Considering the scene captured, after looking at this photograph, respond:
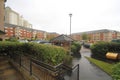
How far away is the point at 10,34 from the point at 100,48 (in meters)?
67.7

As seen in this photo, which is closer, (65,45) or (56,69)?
(56,69)

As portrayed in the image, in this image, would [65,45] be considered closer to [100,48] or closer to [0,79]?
[100,48]

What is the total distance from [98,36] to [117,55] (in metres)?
88.7

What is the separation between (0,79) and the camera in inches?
270

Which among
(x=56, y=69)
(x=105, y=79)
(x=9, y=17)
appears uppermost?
(x=9, y=17)

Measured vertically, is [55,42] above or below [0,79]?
above

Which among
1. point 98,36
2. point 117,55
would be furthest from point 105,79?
point 98,36

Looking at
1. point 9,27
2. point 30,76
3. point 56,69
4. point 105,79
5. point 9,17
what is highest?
point 9,17

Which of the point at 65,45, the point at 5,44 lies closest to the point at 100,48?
the point at 65,45

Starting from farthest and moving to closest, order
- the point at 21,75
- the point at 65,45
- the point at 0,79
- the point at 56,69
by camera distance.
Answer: the point at 65,45
the point at 21,75
the point at 0,79
the point at 56,69

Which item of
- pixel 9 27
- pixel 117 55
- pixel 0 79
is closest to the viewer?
pixel 0 79

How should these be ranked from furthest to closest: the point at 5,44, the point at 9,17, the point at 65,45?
the point at 9,17, the point at 65,45, the point at 5,44

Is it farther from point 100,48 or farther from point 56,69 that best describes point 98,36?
point 56,69

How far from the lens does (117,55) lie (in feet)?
48.6
